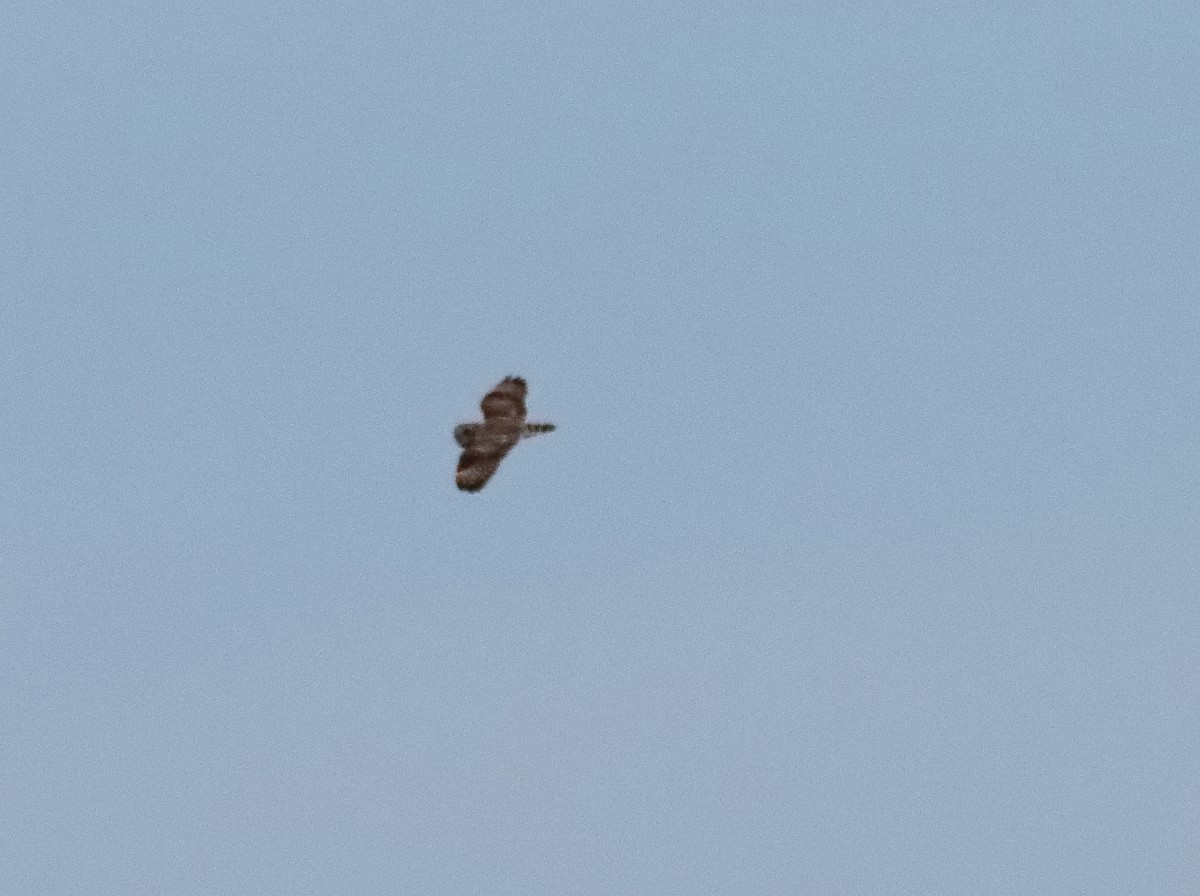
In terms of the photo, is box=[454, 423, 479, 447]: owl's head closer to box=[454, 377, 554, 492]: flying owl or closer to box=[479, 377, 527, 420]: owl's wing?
box=[454, 377, 554, 492]: flying owl

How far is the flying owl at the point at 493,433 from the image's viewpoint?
95625 mm

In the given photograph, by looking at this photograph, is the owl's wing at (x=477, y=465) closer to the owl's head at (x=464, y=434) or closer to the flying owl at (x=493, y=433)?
the flying owl at (x=493, y=433)

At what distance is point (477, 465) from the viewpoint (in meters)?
95.8

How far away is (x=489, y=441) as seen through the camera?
3807 inches

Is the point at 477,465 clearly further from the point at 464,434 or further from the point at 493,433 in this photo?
the point at 493,433

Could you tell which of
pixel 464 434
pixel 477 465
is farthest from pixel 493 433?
pixel 477 465

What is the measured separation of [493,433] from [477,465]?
83.6 inches

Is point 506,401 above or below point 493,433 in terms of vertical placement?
above

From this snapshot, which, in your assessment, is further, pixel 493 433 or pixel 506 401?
pixel 506 401

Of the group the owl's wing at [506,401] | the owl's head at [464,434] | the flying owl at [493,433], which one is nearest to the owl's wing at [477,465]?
the flying owl at [493,433]

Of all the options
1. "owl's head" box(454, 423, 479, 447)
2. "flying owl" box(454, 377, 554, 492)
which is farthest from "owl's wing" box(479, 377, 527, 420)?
"owl's head" box(454, 423, 479, 447)

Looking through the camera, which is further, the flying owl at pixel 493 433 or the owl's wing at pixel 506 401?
the owl's wing at pixel 506 401

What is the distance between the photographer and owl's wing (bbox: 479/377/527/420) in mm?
97500

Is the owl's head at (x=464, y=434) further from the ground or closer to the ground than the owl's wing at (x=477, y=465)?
further from the ground
